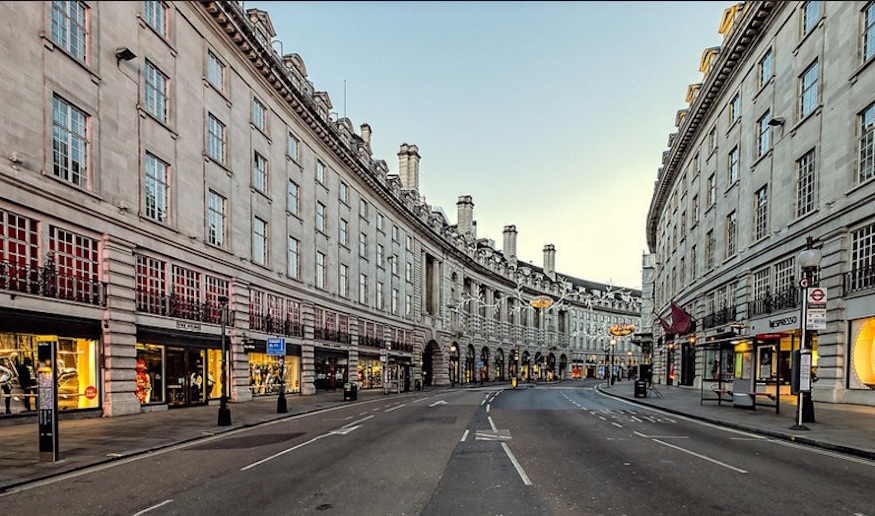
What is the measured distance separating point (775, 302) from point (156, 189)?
29.0 meters

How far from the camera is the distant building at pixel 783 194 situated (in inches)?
840

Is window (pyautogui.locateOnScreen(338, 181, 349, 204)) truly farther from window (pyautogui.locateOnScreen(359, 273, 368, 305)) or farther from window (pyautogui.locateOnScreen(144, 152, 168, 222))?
window (pyautogui.locateOnScreen(144, 152, 168, 222))

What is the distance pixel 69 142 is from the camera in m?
20.4

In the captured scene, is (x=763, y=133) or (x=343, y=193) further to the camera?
(x=343, y=193)

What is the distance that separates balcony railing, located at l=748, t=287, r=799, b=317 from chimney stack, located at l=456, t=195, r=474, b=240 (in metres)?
61.7

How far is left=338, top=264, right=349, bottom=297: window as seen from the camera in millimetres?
47344

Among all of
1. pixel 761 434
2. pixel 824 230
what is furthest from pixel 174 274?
pixel 824 230

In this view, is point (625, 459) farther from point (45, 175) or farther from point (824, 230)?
point (45, 175)

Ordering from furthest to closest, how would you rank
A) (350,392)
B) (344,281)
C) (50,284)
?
(344,281), (350,392), (50,284)

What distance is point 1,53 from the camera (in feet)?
57.9

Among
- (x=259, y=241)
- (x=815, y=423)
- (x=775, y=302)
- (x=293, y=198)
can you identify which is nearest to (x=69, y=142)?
(x=259, y=241)

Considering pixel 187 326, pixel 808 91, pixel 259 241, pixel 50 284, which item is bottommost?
pixel 187 326

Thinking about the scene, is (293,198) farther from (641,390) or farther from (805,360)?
(805,360)

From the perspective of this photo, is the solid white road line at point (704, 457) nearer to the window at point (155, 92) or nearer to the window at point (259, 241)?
the window at point (155, 92)
